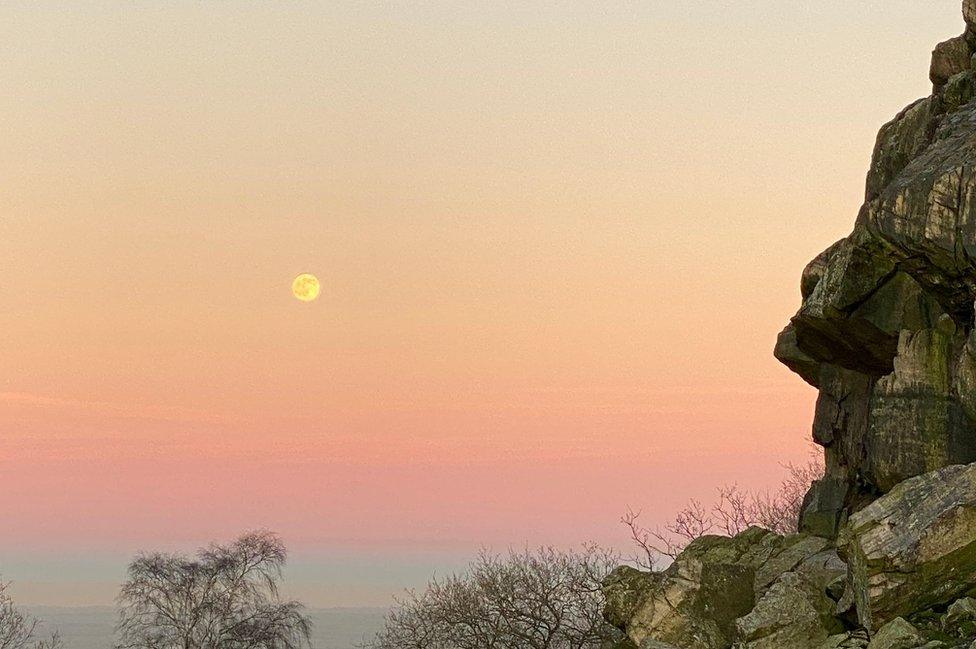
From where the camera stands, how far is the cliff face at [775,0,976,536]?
34094 mm

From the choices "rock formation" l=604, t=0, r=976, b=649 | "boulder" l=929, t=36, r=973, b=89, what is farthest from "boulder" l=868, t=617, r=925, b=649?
"boulder" l=929, t=36, r=973, b=89

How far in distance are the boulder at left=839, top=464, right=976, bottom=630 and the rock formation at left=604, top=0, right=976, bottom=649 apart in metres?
0.03

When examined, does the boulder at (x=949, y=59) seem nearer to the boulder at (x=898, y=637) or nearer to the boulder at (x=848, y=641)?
the boulder at (x=848, y=641)

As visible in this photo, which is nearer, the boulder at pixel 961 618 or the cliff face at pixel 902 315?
the boulder at pixel 961 618

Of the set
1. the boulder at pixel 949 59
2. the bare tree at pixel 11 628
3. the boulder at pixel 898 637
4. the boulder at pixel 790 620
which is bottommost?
the boulder at pixel 898 637

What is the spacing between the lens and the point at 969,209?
33.2 meters

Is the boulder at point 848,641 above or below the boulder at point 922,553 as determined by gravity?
below

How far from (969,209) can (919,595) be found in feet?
33.6

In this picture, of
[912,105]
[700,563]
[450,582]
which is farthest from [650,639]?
[450,582]

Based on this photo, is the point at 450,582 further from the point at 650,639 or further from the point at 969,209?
the point at 969,209

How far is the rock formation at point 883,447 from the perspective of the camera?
2975 centimetres

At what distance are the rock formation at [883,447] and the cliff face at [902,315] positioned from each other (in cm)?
5

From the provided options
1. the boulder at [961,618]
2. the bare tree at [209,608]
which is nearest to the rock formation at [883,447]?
the boulder at [961,618]

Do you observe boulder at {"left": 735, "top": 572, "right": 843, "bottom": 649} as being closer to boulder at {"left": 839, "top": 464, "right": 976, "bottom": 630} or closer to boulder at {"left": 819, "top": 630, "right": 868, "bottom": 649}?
boulder at {"left": 819, "top": 630, "right": 868, "bottom": 649}
